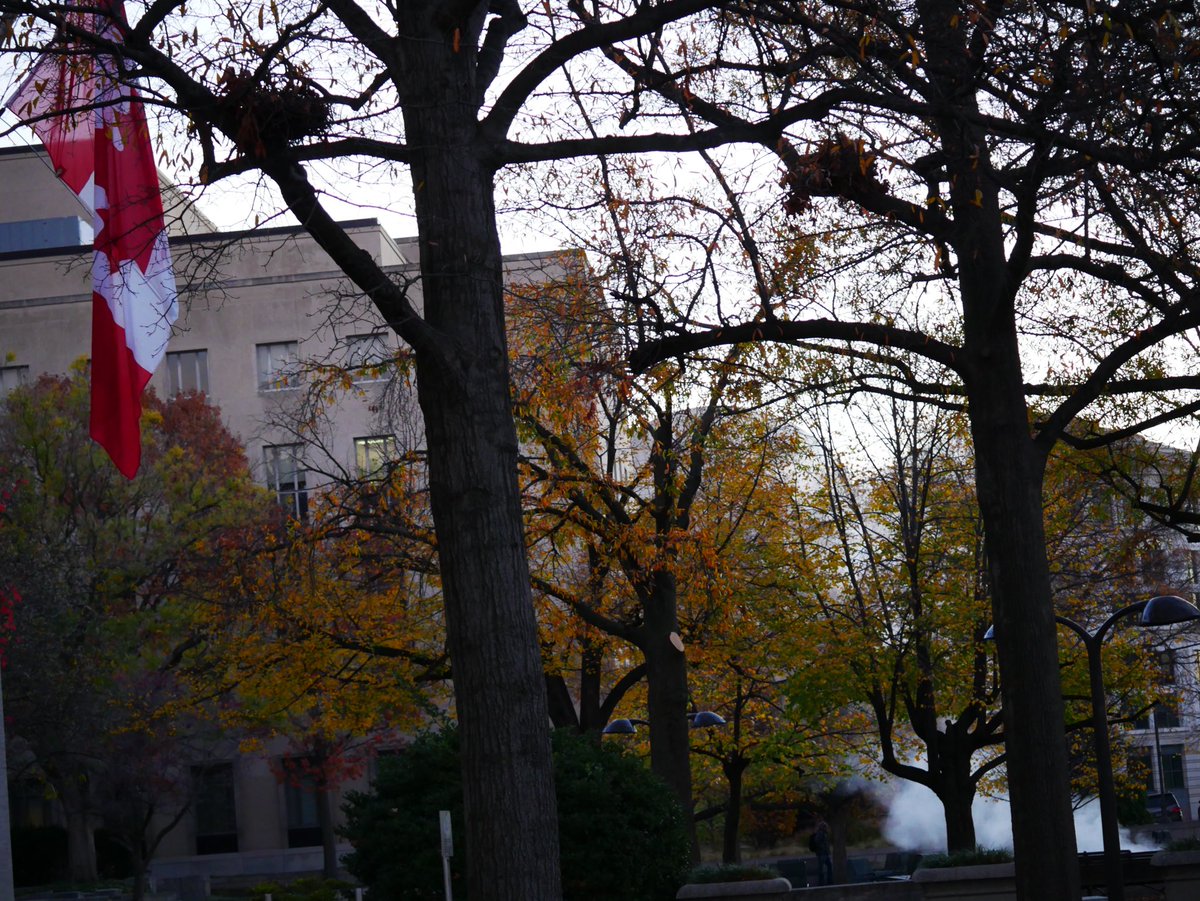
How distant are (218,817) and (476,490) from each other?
4359 cm

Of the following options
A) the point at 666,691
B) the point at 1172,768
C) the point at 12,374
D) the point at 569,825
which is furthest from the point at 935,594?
the point at 1172,768

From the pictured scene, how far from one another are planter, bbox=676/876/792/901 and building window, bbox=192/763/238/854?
33.8 m

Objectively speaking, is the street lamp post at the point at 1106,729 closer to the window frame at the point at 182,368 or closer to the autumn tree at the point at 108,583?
the autumn tree at the point at 108,583

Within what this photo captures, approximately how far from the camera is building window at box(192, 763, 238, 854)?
4769cm

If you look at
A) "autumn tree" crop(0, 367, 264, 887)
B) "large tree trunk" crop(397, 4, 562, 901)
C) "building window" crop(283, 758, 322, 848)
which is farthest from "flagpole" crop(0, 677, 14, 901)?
"building window" crop(283, 758, 322, 848)

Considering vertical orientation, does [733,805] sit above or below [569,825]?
below

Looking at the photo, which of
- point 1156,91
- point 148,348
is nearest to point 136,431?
point 148,348

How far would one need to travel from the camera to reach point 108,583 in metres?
34.8

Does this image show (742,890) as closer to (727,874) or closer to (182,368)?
(727,874)

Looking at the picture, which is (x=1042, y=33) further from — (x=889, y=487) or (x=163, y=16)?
(x=889, y=487)

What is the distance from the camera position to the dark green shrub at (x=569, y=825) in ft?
47.9

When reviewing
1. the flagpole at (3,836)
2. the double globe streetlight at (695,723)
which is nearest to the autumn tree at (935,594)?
the double globe streetlight at (695,723)

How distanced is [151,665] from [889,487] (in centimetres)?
1824

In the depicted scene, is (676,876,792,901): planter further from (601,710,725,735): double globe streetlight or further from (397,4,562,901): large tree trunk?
(397,4,562,901): large tree trunk
